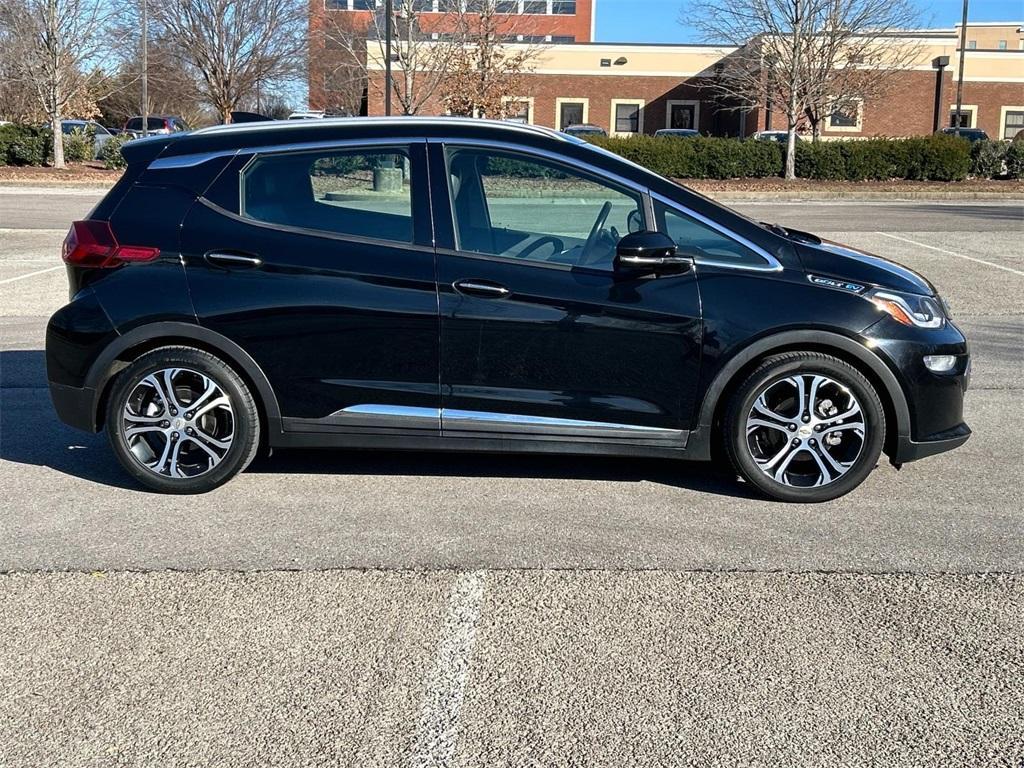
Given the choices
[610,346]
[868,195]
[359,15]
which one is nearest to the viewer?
[610,346]

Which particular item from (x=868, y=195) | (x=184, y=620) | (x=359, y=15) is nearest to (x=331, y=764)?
(x=184, y=620)

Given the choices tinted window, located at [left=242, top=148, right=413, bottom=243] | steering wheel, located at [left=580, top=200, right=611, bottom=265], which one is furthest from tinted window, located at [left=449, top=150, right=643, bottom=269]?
tinted window, located at [left=242, top=148, right=413, bottom=243]

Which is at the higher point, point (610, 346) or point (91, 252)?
point (91, 252)

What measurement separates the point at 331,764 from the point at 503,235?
2.83 m

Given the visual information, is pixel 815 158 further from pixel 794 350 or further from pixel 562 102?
pixel 794 350

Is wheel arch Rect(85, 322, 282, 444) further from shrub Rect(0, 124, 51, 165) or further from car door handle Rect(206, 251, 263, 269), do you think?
shrub Rect(0, 124, 51, 165)

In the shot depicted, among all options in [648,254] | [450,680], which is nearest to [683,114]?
[648,254]

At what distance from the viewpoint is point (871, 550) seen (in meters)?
4.46

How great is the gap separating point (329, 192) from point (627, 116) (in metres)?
52.7

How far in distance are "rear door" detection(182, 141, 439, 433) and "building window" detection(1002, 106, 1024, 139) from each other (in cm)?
5632

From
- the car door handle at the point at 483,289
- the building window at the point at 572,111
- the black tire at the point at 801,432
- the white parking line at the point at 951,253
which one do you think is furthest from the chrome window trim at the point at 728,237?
the building window at the point at 572,111

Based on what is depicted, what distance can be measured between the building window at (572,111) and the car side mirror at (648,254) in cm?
5086

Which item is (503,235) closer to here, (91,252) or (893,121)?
(91,252)

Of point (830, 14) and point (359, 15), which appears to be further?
point (359, 15)
